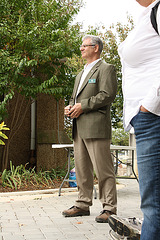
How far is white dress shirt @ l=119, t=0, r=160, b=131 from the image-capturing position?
1.93 metres

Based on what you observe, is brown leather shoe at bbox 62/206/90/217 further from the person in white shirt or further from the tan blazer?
the person in white shirt

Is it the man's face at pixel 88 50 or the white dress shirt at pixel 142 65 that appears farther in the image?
the man's face at pixel 88 50

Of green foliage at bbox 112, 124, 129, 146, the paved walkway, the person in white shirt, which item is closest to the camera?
the person in white shirt

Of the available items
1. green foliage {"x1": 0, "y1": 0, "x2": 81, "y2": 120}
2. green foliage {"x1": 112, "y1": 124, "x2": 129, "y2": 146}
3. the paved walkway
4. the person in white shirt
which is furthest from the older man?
green foliage {"x1": 112, "y1": 124, "x2": 129, "y2": 146}

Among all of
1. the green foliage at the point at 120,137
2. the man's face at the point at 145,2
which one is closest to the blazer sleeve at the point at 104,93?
the man's face at the point at 145,2

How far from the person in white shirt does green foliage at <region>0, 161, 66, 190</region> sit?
549 cm

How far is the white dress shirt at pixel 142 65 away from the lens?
76.1 inches

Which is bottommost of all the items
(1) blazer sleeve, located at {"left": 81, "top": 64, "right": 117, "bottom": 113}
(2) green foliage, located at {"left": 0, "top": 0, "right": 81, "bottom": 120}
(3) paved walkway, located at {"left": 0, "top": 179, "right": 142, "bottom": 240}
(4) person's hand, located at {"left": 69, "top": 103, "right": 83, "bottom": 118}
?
(3) paved walkway, located at {"left": 0, "top": 179, "right": 142, "bottom": 240}

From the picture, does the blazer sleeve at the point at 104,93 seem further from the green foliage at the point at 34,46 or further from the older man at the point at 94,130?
the green foliage at the point at 34,46

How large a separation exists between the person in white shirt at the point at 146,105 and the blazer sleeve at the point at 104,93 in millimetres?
2171

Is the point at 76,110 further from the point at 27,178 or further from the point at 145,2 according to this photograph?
the point at 27,178

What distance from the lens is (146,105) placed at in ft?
6.15

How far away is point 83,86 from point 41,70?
3759 mm

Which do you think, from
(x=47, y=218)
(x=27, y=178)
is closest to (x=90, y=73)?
(x=47, y=218)
